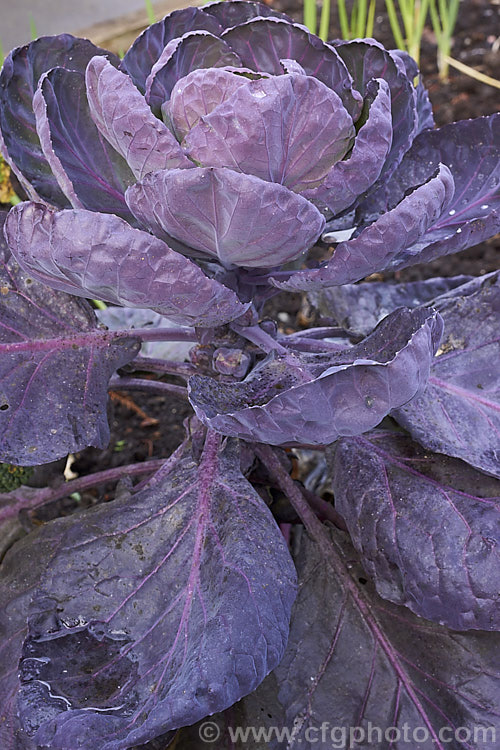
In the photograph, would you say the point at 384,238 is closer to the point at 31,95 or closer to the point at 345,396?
the point at 345,396

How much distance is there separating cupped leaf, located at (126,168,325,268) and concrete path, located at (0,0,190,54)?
7.88 ft

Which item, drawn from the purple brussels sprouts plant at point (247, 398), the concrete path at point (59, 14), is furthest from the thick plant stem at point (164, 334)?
the concrete path at point (59, 14)

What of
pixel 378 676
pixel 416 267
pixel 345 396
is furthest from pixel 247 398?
pixel 416 267

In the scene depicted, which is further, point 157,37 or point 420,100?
point 420,100

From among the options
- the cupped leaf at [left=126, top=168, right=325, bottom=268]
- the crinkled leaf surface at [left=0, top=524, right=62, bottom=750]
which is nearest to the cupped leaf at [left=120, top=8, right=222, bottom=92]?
the cupped leaf at [left=126, top=168, right=325, bottom=268]

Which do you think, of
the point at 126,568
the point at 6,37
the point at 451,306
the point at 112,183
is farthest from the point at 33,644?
the point at 6,37

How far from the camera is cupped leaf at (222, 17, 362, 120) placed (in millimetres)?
908

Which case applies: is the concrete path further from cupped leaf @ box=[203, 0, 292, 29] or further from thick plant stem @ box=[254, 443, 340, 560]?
thick plant stem @ box=[254, 443, 340, 560]

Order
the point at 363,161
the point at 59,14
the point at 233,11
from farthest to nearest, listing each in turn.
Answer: the point at 59,14 → the point at 233,11 → the point at 363,161

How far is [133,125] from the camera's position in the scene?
0.76m

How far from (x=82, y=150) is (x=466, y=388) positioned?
2.09ft

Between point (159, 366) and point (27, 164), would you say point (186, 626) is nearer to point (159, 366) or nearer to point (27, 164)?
point (159, 366)

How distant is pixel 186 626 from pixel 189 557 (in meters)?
0.10

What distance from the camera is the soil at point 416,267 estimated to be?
1.62 m
